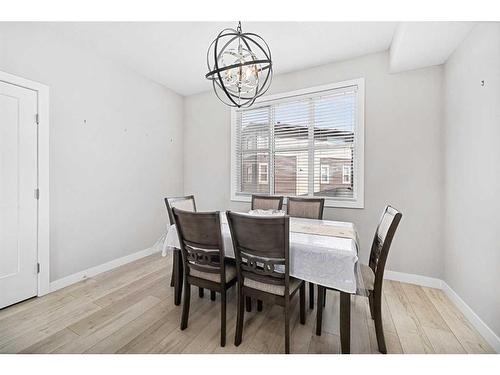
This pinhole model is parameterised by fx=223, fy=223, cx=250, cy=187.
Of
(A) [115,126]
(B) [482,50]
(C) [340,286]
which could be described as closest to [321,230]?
(C) [340,286]

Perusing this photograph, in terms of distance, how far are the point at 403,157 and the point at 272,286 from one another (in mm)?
2279

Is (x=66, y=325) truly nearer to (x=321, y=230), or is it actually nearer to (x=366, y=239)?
(x=321, y=230)

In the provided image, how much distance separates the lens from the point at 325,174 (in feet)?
10.3

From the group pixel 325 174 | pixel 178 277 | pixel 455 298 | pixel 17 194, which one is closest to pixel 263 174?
pixel 325 174

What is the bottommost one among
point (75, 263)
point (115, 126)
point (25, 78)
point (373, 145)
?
point (75, 263)

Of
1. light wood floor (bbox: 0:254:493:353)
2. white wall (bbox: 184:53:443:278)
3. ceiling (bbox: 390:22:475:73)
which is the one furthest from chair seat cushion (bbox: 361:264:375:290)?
ceiling (bbox: 390:22:475:73)

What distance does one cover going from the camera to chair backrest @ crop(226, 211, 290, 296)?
54.1 inches

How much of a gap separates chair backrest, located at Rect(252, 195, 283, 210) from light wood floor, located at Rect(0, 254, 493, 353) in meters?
1.07

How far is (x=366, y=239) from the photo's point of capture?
2883 millimetres

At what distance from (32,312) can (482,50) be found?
4.54 metres

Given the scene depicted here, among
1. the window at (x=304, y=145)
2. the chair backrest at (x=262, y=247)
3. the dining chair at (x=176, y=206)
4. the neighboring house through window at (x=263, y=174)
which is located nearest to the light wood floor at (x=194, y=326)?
the dining chair at (x=176, y=206)

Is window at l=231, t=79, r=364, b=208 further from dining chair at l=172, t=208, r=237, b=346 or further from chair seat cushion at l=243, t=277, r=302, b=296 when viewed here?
dining chair at l=172, t=208, r=237, b=346

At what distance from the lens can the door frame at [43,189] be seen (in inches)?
91.0

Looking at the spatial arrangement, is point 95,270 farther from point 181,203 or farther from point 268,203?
point 268,203
